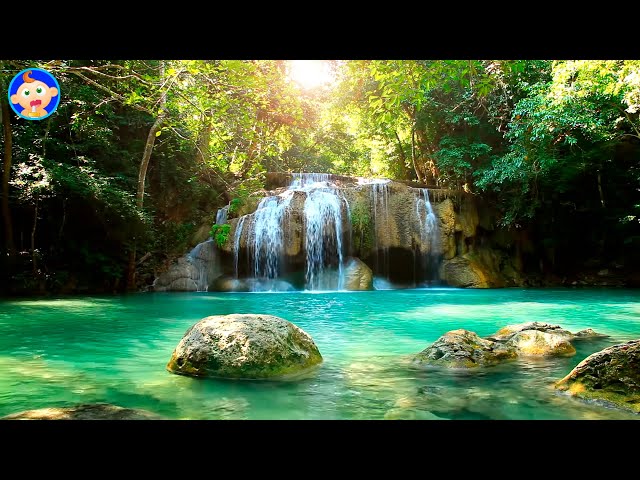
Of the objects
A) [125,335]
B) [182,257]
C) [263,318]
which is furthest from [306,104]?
[263,318]

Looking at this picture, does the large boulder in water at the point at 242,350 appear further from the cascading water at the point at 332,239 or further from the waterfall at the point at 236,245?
the waterfall at the point at 236,245

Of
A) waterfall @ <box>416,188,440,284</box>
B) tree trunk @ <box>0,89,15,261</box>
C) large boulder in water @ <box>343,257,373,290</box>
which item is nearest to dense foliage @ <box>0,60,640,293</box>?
tree trunk @ <box>0,89,15,261</box>

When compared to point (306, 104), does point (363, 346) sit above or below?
below

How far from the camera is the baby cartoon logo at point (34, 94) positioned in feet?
14.3

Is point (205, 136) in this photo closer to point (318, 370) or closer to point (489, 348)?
point (318, 370)

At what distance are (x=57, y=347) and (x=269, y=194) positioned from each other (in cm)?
1235

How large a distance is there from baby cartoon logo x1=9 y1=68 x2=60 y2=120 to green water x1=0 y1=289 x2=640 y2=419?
2479 mm

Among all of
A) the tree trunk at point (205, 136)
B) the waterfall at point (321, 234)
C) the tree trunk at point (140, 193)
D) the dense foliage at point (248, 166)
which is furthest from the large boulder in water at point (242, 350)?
the waterfall at point (321, 234)

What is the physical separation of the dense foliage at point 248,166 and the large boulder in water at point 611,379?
5.11 meters

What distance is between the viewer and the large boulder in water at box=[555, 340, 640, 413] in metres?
3.61

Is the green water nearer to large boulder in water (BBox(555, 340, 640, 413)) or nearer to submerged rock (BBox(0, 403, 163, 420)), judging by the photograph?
large boulder in water (BBox(555, 340, 640, 413))

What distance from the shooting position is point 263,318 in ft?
16.5
